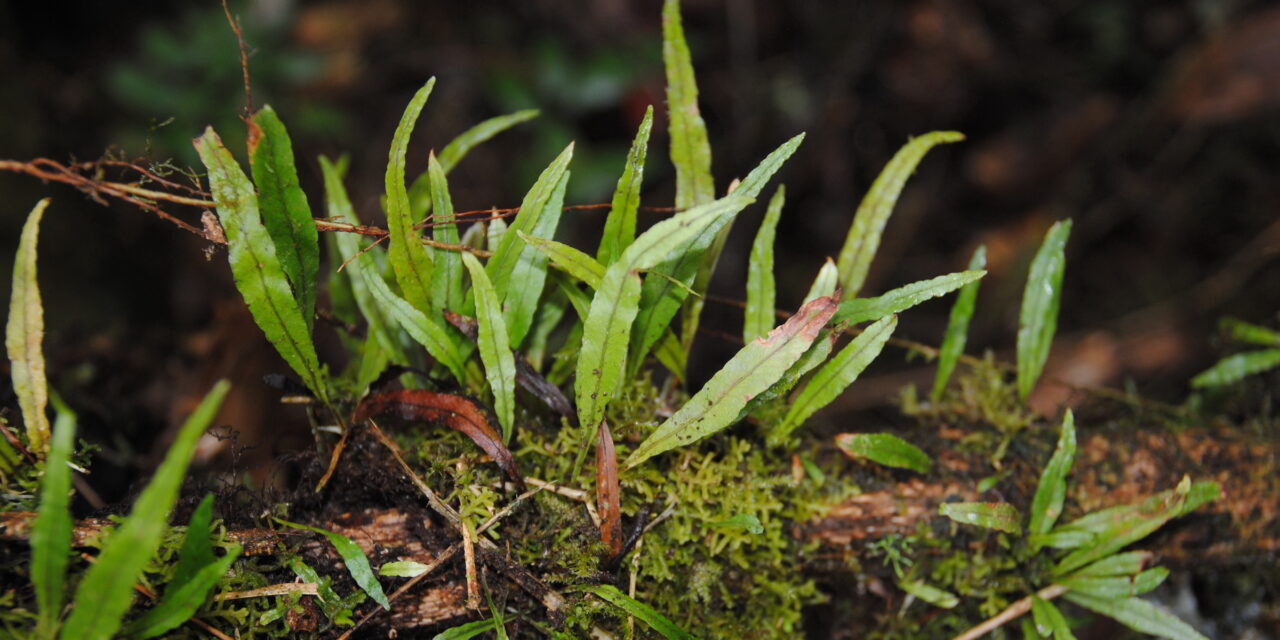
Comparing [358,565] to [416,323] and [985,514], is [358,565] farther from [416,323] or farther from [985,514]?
[985,514]

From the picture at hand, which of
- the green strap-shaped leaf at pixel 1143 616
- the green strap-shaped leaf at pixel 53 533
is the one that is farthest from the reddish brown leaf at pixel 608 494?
the green strap-shaped leaf at pixel 1143 616

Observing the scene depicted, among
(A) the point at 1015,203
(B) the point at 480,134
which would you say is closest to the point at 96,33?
(B) the point at 480,134

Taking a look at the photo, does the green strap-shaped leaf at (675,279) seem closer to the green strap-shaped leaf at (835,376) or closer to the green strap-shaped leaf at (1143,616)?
the green strap-shaped leaf at (835,376)

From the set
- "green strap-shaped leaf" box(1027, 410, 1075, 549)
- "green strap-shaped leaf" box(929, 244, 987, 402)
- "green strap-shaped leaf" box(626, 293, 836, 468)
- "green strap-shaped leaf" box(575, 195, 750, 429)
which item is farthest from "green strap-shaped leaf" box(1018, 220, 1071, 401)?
"green strap-shaped leaf" box(575, 195, 750, 429)

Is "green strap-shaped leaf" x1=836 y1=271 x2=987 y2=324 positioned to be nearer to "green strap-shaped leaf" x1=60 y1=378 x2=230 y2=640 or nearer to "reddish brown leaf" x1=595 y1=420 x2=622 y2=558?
"reddish brown leaf" x1=595 y1=420 x2=622 y2=558

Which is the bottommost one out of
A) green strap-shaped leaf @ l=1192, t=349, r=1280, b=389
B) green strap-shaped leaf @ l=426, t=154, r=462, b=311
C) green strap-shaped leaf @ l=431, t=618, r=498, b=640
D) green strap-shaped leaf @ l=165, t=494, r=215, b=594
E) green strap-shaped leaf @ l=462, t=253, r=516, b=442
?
green strap-shaped leaf @ l=431, t=618, r=498, b=640
